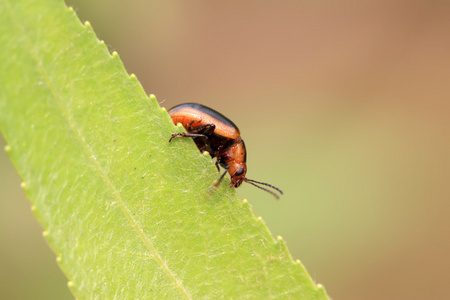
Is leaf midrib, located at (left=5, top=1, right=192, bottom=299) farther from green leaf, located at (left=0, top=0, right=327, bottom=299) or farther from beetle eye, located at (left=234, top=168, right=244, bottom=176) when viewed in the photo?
beetle eye, located at (left=234, top=168, right=244, bottom=176)

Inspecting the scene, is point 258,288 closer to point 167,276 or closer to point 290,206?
point 167,276

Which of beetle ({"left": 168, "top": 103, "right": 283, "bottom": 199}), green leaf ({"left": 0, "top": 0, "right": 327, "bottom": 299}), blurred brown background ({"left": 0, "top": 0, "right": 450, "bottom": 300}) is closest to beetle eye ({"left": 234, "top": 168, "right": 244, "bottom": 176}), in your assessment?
beetle ({"left": 168, "top": 103, "right": 283, "bottom": 199})

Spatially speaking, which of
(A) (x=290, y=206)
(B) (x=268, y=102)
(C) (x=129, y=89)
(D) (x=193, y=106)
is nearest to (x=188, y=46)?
(B) (x=268, y=102)

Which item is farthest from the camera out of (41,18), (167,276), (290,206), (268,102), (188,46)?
(188,46)

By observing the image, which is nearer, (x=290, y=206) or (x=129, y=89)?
(x=129, y=89)

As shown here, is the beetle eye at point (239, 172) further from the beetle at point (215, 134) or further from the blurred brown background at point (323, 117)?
the blurred brown background at point (323, 117)
